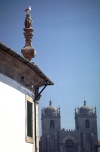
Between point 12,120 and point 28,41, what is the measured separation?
436 centimetres

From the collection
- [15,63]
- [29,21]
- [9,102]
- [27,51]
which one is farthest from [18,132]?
[29,21]

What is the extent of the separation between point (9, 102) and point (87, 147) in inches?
3092

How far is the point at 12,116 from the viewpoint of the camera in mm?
8336

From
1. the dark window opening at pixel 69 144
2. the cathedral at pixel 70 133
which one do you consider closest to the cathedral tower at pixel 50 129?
the cathedral at pixel 70 133

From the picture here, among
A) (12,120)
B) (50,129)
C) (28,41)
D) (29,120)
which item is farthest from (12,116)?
(50,129)

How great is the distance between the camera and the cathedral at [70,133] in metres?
83.8

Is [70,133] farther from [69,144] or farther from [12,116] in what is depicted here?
[12,116]

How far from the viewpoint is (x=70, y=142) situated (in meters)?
83.8

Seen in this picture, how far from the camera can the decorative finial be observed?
11.4 m

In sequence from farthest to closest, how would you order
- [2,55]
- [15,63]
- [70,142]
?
[70,142]
[15,63]
[2,55]

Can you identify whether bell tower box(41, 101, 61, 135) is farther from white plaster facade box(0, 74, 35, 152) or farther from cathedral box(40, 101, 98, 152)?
white plaster facade box(0, 74, 35, 152)

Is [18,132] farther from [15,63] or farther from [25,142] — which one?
[15,63]

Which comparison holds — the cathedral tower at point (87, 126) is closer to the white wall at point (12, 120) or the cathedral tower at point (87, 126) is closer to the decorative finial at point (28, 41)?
the decorative finial at point (28, 41)

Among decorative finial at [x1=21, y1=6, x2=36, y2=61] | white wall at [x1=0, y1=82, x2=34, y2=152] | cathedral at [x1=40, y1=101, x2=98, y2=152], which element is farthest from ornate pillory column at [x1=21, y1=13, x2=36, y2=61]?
cathedral at [x1=40, y1=101, x2=98, y2=152]
